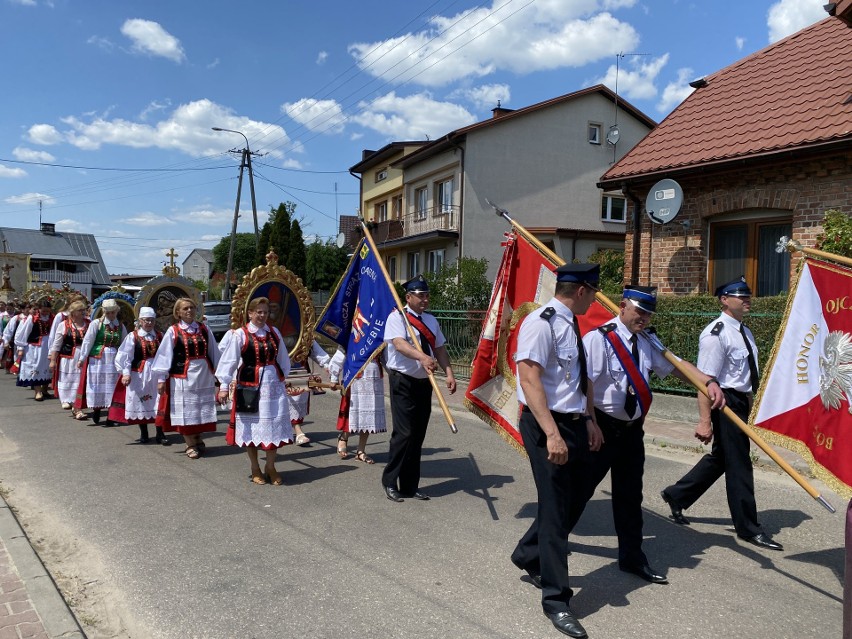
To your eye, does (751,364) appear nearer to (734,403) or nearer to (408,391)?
(734,403)

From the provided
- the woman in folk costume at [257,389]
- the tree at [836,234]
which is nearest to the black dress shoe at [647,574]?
the woman in folk costume at [257,389]

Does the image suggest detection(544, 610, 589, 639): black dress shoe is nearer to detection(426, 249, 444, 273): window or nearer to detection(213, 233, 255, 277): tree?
detection(426, 249, 444, 273): window

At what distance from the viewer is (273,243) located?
120 feet

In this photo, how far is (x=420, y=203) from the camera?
1203 inches

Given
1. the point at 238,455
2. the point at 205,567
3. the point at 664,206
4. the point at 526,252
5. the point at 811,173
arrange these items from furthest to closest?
1. the point at 664,206
2. the point at 811,173
3. the point at 238,455
4. the point at 526,252
5. the point at 205,567

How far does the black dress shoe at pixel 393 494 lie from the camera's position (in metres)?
6.01

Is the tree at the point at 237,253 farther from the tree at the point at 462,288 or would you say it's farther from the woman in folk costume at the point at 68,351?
the woman in folk costume at the point at 68,351

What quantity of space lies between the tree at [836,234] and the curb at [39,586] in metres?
9.61

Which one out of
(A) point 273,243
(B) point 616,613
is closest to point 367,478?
(B) point 616,613

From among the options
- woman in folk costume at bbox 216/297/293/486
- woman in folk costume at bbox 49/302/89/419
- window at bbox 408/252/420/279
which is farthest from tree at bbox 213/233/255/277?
woman in folk costume at bbox 216/297/293/486

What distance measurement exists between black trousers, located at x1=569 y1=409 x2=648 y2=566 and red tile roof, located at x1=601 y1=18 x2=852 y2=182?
27.8 ft

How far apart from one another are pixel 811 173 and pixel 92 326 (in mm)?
11819

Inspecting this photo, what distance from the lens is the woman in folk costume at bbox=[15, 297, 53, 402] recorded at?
12961 millimetres

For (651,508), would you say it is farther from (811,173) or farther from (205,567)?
(811,173)
